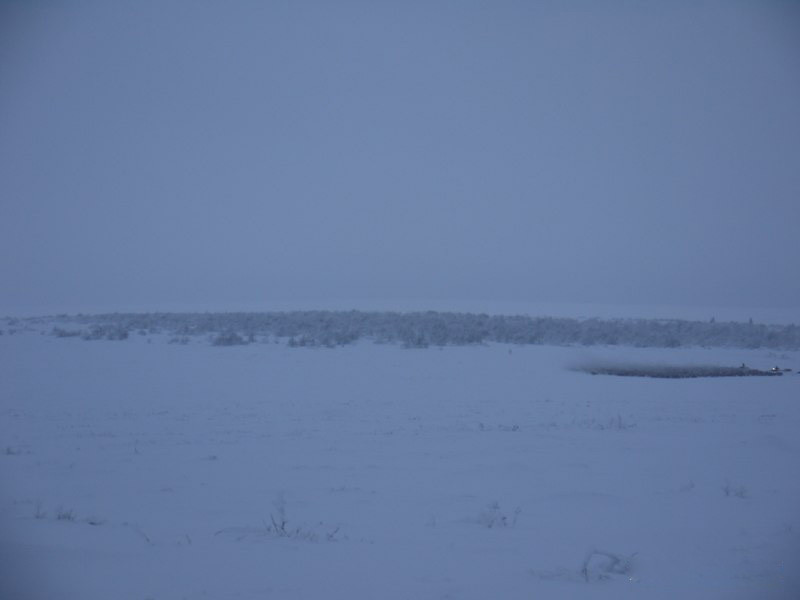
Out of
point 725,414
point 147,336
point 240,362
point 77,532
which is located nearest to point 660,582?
point 77,532

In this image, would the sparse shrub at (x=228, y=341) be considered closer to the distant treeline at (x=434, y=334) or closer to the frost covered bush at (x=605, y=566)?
the distant treeline at (x=434, y=334)

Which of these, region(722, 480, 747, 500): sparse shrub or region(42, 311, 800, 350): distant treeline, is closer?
region(722, 480, 747, 500): sparse shrub

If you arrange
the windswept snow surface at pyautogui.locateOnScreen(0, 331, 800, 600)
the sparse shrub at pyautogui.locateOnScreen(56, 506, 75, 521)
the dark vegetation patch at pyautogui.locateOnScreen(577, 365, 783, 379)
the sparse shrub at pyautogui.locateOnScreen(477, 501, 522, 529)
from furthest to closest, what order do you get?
1. the dark vegetation patch at pyautogui.locateOnScreen(577, 365, 783, 379)
2. the sparse shrub at pyautogui.locateOnScreen(477, 501, 522, 529)
3. the sparse shrub at pyautogui.locateOnScreen(56, 506, 75, 521)
4. the windswept snow surface at pyautogui.locateOnScreen(0, 331, 800, 600)

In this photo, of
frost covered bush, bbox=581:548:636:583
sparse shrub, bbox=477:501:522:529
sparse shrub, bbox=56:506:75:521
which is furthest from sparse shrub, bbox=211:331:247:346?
frost covered bush, bbox=581:548:636:583

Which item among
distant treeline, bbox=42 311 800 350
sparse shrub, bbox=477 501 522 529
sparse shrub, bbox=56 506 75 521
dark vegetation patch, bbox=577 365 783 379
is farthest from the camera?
distant treeline, bbox=42 311 800 350

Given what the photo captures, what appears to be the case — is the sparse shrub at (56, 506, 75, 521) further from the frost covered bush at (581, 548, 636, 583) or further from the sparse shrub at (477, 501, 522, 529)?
the frost covered bush at (581, 548, 636, 583)

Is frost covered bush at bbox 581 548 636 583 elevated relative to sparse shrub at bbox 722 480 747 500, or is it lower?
lower

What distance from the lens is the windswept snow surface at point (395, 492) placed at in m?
4.62

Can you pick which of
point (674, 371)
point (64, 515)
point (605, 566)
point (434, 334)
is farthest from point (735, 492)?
point (434, 334)

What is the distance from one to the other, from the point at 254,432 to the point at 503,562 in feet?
18.3

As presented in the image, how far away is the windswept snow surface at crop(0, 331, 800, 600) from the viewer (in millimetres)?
4625

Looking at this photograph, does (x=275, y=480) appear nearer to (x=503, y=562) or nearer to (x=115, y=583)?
(x=115, y=583)

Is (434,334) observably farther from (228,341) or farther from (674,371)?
(674,371)

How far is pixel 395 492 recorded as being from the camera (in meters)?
6.55
